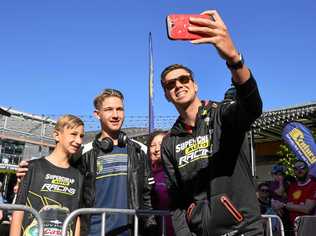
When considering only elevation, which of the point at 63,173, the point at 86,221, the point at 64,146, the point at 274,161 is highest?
the point at 274,161

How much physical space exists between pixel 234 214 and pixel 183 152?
481mm

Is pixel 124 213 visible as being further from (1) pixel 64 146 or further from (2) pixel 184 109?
(2) pixel 184 109

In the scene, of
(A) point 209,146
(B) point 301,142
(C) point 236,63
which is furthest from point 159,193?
(B) point 301,142

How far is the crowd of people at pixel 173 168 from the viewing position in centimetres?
190

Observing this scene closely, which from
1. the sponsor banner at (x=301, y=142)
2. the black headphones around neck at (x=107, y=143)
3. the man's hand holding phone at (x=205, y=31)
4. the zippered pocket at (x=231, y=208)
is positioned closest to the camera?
the man's hand holding phone at (x=205, y=31)

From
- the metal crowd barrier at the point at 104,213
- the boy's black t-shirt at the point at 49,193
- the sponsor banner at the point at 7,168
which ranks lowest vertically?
the metal crowd barrier at the point at 104,213

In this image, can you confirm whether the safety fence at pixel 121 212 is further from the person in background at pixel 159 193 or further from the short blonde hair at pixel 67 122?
the short blonde hair at pixel 67 122

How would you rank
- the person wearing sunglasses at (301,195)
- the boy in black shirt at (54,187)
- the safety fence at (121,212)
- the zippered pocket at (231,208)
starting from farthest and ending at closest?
the person wearing sunglasses at (301,195)
the boy in black shirt at (54,187)
the safety fence at (121,212)
the zippered pocket at (231,208)

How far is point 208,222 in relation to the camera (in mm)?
1926

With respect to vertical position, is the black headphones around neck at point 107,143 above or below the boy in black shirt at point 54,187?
above

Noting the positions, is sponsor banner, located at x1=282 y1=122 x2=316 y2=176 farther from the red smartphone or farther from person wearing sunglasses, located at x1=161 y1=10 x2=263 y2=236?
the red smartphone

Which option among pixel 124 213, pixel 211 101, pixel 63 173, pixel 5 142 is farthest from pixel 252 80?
pixel 5 142

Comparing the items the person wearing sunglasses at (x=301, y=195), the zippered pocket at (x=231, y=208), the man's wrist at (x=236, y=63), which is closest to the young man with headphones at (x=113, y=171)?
the zippered pocket at (x=231, y=208)

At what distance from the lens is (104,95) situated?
337 cm
